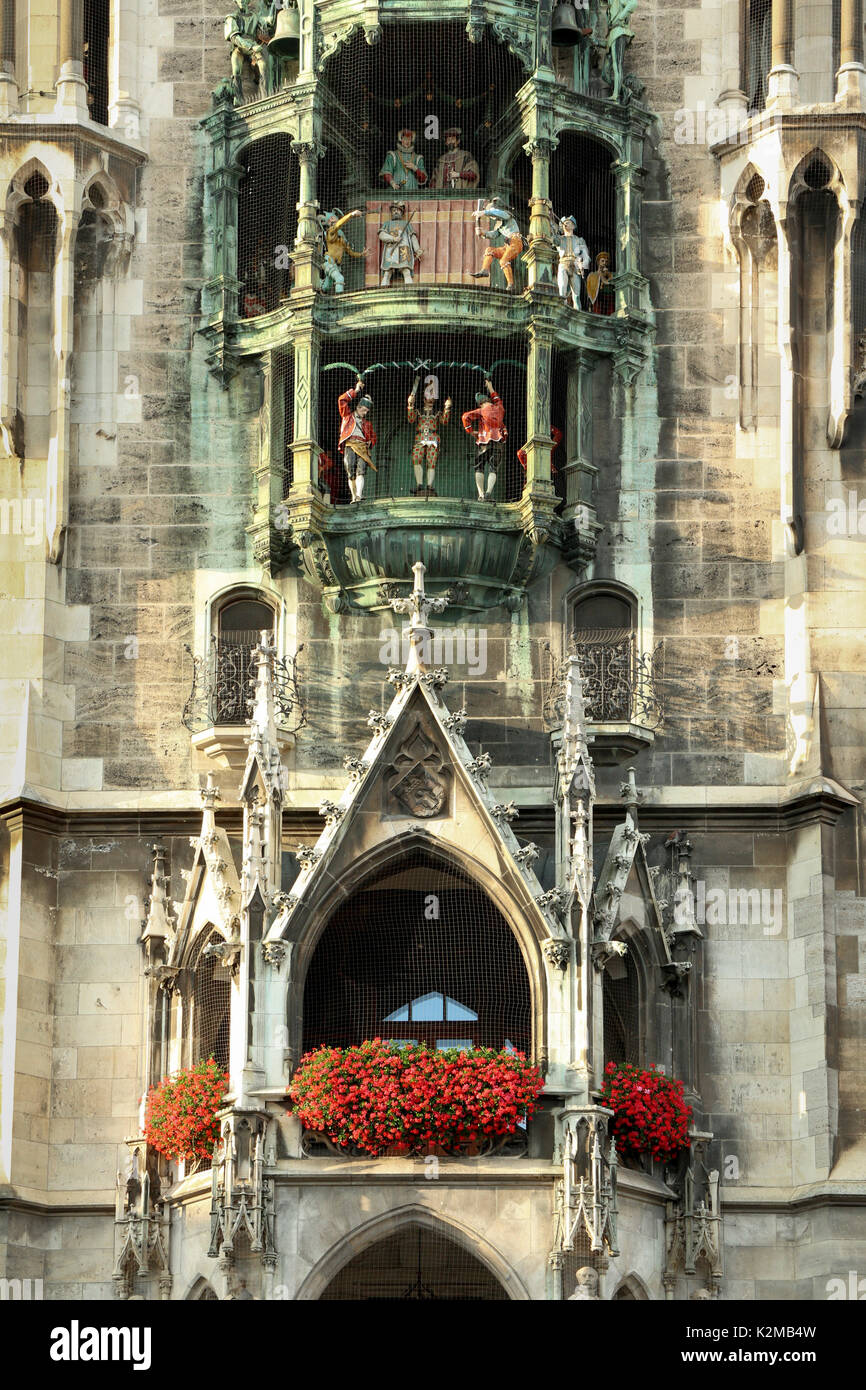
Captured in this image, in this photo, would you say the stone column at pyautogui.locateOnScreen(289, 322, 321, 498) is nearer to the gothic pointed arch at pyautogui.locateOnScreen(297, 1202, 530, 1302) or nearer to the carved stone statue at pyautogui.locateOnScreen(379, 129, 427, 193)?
the carved stone statue at pyautogui.locateOnScreen(379, 129, 427, 193)

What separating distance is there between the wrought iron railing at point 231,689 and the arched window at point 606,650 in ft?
8.89

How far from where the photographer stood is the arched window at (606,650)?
30547mm

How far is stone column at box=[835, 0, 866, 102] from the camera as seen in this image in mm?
31469

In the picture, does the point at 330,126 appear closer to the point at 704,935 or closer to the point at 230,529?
the point at 230,529

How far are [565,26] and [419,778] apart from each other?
803cm

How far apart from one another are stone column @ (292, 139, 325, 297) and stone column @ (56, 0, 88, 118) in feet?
7.35

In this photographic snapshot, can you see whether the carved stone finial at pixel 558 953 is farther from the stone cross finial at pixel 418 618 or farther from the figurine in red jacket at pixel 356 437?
the figurine in red jacket at pixel 356 437

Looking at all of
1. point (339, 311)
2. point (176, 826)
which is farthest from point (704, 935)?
point (339, 311)

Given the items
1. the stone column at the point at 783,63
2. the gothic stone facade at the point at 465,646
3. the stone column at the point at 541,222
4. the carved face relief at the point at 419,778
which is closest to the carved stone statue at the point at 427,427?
the gothic stone facade at the point at 465,646

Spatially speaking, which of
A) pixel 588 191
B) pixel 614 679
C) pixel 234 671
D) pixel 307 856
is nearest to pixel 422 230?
pixel 588 191

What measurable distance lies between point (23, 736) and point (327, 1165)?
17.2ft

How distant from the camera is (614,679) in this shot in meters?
30.7

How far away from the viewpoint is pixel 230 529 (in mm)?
31344

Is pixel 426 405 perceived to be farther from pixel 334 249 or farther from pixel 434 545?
pixel 334 249
